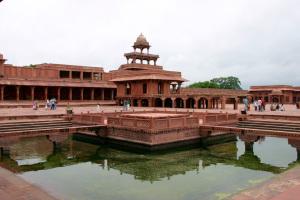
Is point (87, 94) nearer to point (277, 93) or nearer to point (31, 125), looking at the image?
point (31, 125)

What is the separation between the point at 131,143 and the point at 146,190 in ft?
22.2

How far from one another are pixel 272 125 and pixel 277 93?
41.2 metres

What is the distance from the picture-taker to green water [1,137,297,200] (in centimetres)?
1152

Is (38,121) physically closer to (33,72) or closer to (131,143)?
(131,143)

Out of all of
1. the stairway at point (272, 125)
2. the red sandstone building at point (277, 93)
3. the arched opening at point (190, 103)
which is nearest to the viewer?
the stairway at point (272, 125)

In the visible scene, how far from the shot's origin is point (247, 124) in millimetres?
22484

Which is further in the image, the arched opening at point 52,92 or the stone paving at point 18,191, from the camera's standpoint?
the arched opening at point 52,92

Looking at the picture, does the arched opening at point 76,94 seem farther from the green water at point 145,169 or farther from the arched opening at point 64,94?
the green water at point 145,169

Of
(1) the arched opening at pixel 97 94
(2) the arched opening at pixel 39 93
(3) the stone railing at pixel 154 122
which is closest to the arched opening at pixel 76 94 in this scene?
(1) the arched opening at pixel 97 94

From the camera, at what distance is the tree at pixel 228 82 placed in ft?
317

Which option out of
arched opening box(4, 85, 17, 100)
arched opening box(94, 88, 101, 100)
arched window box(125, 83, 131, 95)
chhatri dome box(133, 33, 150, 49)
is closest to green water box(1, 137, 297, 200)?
arched opening box(4, 85, 17, 100)

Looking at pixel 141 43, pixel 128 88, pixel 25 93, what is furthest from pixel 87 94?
pixel 141 43

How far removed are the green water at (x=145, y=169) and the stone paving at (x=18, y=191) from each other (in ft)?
6.38

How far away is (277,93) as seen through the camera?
192 ft
